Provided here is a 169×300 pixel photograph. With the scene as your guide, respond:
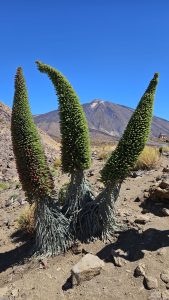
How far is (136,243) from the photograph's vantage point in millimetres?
7473

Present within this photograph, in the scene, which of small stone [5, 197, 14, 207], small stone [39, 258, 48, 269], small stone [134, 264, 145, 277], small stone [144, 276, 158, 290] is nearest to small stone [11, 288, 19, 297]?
small stone [39, 258, 48, 269]

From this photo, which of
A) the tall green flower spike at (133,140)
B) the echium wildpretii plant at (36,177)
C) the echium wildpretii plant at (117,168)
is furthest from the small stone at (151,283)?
the tall green flower spike at (133,140)

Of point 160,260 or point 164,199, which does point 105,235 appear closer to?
point 160,260

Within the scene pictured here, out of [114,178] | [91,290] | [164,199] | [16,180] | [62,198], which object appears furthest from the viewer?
[16,180]

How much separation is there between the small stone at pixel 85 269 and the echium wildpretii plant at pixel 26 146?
1.42m

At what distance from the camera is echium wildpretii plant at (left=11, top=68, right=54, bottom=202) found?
24.0 ft

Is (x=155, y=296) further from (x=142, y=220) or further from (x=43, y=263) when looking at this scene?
(x=142, y=220)

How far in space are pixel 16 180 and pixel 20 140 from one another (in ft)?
25.8

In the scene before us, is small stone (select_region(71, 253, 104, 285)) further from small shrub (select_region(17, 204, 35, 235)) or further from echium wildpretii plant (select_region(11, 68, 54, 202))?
small shrub (select_region(17, 204, 35, 235))

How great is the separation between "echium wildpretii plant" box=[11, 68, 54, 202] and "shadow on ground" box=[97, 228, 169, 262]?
149 centimetres

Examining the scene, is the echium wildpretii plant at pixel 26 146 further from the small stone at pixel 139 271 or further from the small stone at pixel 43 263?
the small stone at pixel 139 271

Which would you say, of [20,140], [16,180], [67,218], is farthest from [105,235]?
[16,180]

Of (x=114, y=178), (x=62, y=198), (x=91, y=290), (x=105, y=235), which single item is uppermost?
(x=114, y=178)

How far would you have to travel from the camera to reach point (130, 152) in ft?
24.2
